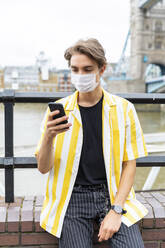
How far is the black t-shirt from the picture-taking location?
137 cm

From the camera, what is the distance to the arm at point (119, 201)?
129 cm

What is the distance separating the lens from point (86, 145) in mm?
1377

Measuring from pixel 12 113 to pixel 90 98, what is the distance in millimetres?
433

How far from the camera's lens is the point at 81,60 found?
50.9 inches

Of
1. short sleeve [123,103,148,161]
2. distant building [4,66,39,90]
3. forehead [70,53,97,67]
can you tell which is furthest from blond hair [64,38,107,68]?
distant building [4,66,39,90]

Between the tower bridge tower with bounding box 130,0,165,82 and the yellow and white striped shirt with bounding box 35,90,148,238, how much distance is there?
36.0m

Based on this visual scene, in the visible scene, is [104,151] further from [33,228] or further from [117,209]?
[33,228]

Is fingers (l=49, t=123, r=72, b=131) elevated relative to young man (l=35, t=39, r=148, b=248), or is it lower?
elevated

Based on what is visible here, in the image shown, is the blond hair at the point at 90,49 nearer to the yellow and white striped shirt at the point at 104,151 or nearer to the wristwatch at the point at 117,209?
the yellow and white striped shirt at the point at 104,151

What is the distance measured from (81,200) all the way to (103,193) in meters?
0.10

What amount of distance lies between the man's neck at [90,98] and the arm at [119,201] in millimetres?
305

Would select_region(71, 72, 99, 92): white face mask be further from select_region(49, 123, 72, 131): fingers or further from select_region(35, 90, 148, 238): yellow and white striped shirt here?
select_region(49, 123, 72, 131): fingers

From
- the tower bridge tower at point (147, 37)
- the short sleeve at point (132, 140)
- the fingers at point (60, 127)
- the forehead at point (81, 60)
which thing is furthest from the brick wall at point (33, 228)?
the tower bridge tower at point (147, 37)

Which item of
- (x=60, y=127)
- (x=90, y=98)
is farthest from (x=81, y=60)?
(x=60, y=127)
